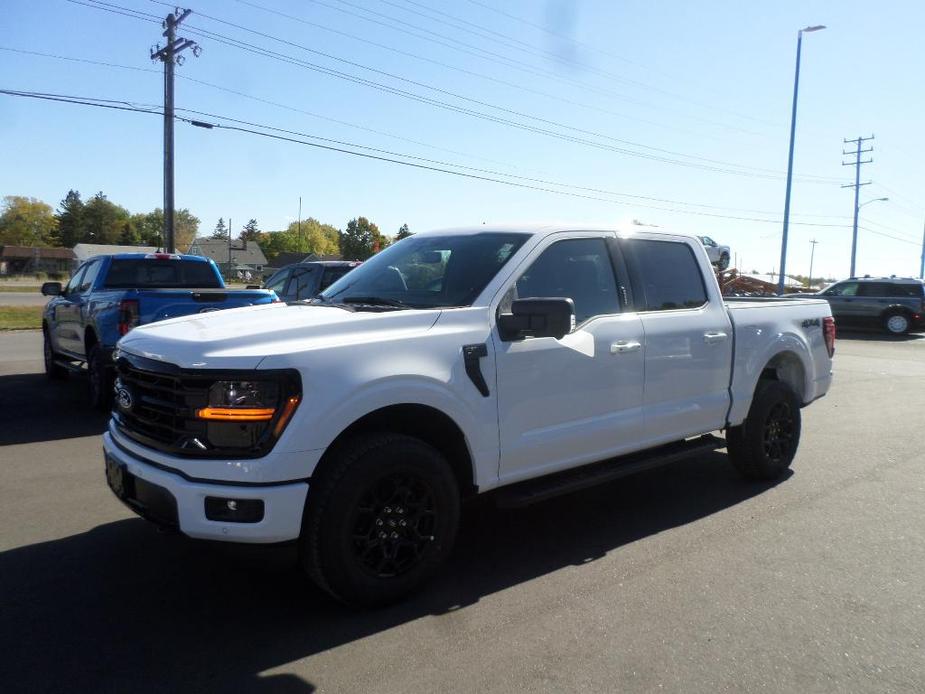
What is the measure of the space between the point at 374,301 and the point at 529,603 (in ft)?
6.19

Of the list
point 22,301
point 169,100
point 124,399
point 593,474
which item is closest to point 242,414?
point 124,399

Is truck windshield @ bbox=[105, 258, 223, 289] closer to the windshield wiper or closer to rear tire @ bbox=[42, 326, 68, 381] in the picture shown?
rear tire @ bbox=[42, 326, 68, 381]

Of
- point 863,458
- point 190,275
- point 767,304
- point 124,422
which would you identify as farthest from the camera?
point 190,275

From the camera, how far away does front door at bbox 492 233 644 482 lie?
400 cm

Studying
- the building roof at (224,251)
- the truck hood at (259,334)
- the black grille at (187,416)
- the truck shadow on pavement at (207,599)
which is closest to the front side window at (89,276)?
Result: the truck shadow on pavement at (207,599)

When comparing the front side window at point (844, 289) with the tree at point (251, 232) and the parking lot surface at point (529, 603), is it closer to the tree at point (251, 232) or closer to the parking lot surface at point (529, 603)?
the parking lot surface at point (529, 603)

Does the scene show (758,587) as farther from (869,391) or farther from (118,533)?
(869,391)

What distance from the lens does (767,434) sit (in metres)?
5.82

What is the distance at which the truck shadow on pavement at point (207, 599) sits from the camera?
302 centimetres

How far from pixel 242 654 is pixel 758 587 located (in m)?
2.61

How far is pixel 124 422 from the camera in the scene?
12.5 ft

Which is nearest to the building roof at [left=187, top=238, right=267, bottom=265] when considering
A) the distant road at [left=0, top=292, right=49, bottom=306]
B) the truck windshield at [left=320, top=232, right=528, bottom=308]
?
the distant road at [left=0, top=292, right=49, bottom=306]

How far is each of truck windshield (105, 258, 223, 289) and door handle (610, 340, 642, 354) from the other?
6320 mm

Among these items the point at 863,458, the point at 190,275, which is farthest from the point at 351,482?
the point at 190,275
